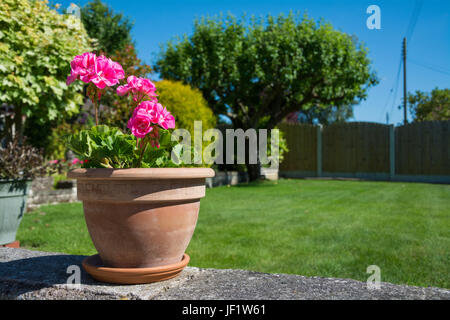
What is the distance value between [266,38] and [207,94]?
2440mm

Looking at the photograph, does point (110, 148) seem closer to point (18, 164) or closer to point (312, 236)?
point (18, 164)

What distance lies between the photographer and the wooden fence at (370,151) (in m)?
11.9

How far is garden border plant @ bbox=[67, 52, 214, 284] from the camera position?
1.73 metres

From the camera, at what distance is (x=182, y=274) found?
199 cm

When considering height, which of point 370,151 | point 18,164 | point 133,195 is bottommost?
point 133,195

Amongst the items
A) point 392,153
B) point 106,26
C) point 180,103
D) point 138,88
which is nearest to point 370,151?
point 392,153

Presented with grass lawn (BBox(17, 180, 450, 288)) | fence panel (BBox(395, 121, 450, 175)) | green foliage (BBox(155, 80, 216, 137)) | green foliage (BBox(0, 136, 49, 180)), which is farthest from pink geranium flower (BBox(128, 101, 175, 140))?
fence panel (BBox(395, 121, 450, 175))

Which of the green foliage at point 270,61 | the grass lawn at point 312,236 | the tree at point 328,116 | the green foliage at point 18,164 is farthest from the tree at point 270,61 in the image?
the tree at point 328,116

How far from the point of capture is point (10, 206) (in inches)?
142

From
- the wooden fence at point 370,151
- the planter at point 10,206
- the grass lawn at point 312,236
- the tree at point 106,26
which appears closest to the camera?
the grass lawn at point 312,236

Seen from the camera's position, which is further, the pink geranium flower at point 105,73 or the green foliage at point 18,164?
the green foliage at point 18,164

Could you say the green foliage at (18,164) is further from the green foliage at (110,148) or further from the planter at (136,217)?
the planter at (136,217)

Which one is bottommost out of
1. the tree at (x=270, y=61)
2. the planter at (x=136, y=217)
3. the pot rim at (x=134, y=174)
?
the planter at (x=136, y=217)

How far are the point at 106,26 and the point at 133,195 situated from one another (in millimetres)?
13561
